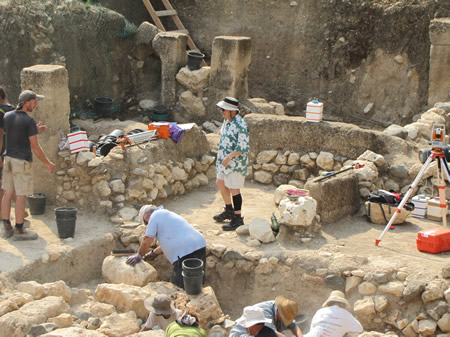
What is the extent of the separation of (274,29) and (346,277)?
10486mm

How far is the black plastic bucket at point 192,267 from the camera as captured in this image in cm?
786

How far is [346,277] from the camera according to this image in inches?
327

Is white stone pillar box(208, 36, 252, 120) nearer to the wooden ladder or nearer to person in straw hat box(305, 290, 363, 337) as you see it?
the wooden ladder

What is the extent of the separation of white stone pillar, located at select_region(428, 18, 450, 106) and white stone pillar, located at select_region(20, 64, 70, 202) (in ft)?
26.6

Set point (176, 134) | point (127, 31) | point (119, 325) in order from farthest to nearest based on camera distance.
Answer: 1. point (127, 31)
2. point (176, 134)
3. point (119, 325)

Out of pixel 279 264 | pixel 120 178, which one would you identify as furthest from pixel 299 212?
pixel 120 178

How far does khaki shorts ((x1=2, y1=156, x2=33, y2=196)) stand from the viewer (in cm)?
867

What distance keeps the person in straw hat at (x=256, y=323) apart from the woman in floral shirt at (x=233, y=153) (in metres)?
3.07

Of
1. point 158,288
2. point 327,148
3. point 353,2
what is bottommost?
point 158,288

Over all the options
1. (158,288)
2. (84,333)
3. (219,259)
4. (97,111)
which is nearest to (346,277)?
(219,259)

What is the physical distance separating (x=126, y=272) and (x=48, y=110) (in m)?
2.63

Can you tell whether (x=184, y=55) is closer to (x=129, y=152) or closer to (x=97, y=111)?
(x=97, y=111)

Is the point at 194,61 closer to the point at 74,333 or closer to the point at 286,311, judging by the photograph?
the point at 74,333

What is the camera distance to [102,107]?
14.7m
